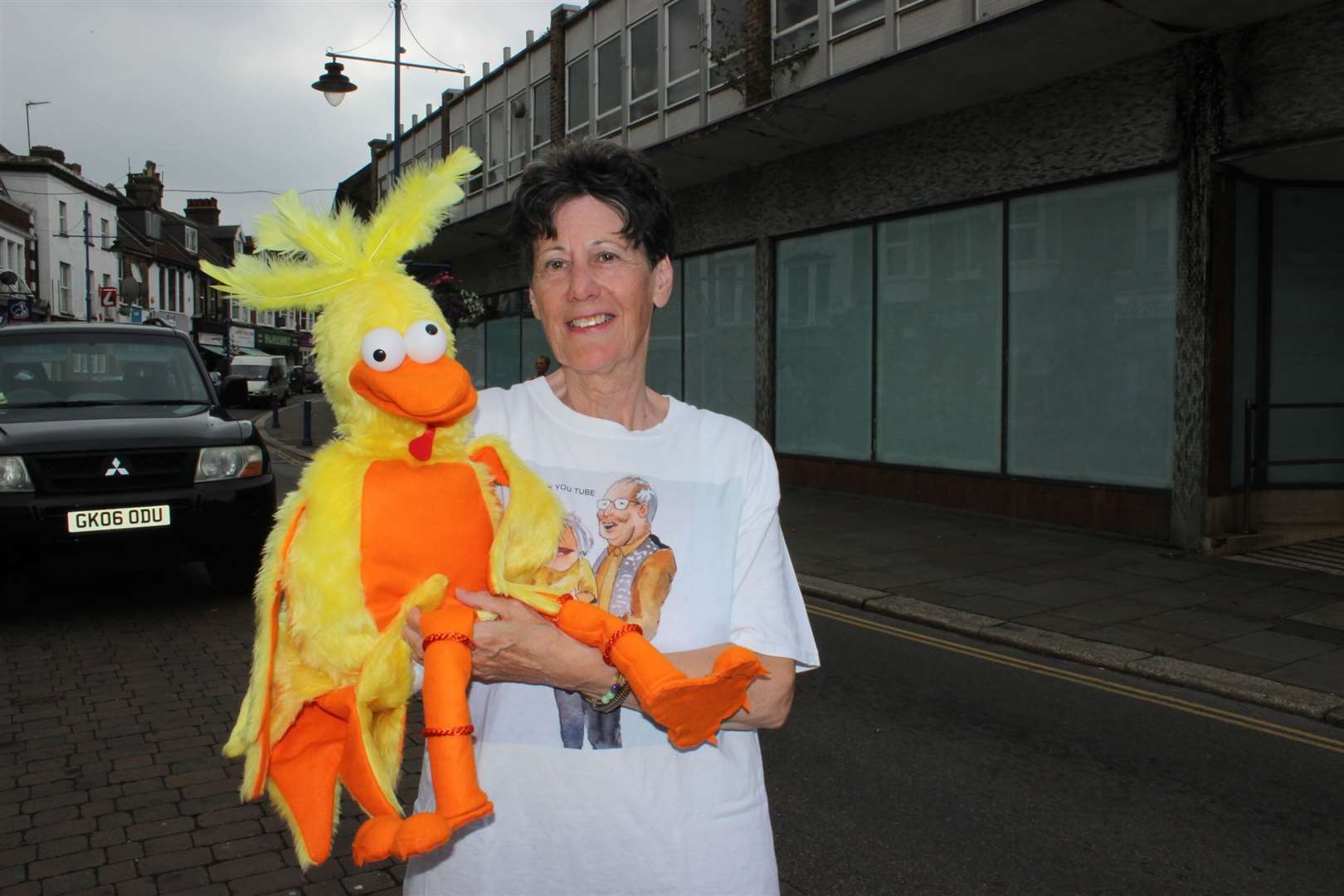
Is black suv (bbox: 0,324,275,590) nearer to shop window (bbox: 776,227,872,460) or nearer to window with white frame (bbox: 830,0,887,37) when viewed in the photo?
shop window (bbox: 776,227,872,460)

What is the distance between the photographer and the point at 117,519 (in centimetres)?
691

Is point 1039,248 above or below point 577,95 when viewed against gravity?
below

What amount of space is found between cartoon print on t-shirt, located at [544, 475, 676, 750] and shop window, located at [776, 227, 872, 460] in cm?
1305

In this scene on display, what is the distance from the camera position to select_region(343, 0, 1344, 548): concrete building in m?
10.4

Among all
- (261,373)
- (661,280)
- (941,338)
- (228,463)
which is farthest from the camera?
(261,373)

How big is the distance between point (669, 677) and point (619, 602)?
25 cm

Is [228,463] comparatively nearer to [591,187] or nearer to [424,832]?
[591,187]

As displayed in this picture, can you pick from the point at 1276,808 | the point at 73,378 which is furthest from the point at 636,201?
the point at 73,378

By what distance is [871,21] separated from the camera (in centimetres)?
1409

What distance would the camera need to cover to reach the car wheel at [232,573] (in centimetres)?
778

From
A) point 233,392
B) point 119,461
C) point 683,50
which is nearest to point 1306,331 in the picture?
point 233,392

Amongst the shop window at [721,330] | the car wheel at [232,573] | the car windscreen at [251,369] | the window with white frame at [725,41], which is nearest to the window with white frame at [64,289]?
the car windscreen at [251,369]

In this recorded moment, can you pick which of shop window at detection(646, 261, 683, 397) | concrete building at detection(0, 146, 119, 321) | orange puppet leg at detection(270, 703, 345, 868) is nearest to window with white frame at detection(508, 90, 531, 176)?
shop window at detection(646, 261, 683, 397)

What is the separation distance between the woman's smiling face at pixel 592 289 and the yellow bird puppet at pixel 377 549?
25 cm
